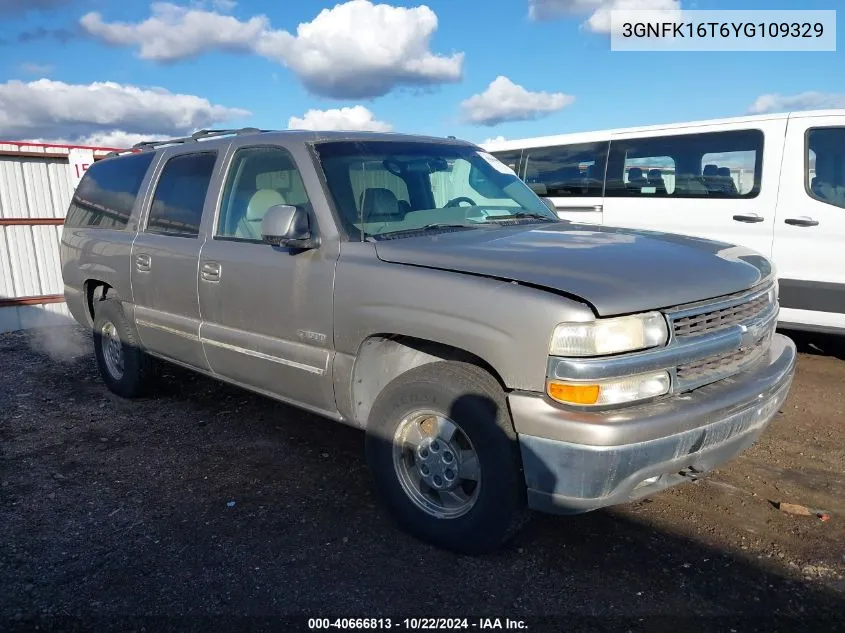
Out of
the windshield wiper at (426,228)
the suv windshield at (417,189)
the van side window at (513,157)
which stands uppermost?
the van side window at (513,157)

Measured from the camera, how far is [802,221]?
566cm

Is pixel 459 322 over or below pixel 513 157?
below

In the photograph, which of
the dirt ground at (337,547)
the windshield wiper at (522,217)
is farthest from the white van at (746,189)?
the windshield wiper at (522,217)

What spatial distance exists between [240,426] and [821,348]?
5.48 meters

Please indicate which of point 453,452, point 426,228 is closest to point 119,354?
point 426,228

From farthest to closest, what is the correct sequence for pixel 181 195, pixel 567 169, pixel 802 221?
pixel 567 169 → pixel 802 221 → pixel 181 195

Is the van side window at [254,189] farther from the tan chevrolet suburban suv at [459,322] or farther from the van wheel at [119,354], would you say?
the van wheel at [119,354]

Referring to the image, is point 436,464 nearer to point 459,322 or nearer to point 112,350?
point 459,322

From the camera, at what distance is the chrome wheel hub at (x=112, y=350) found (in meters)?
5.39

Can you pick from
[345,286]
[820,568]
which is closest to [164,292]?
[345,286]

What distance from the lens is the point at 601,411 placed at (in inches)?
99.7

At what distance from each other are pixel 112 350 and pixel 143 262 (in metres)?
1.22

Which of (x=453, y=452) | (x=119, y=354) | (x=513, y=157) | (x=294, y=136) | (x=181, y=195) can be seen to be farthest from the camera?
(x=513, y=157)

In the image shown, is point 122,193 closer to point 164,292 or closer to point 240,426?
point 164,292
